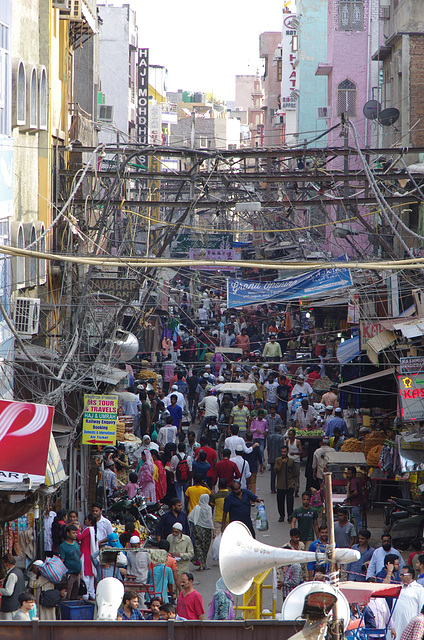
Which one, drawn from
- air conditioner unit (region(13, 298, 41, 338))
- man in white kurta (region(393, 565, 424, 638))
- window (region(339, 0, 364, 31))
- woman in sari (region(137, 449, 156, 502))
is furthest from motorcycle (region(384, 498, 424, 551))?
window (region(339, 0, 364, 31))

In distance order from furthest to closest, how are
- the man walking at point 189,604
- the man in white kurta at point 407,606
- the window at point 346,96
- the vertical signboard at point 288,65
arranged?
1. the vertical signboard at point 288,65
2. the window at point 346,96
3. the man walking at point 189,604
4. the man in white kurta at point 407,606

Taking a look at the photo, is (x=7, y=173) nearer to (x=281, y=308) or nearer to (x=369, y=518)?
(x=369, y=518)

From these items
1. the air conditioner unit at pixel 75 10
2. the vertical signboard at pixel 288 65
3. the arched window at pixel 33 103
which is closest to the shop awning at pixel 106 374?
the arched window at pixel 33 103

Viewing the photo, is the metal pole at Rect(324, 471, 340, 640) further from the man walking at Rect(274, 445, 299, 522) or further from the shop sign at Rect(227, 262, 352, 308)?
the man walking at Rect(274, 445, 299, 522)

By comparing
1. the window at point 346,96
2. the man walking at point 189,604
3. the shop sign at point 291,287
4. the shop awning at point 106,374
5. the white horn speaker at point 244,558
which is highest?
the window at point 346,96

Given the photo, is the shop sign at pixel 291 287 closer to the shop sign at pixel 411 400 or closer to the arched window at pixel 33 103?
the shop sign at pixel 411 400

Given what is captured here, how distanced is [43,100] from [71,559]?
331 inches

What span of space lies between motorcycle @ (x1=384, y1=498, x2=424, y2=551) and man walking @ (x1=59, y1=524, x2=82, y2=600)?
4.37 m

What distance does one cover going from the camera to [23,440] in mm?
9883

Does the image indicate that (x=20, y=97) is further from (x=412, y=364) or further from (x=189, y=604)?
(x=189, y=604)

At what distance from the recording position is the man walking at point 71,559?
10383 mm

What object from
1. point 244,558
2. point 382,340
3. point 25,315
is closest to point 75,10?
point 25,315

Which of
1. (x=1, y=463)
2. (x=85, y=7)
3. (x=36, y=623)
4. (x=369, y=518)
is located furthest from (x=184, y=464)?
(x=85, y=7)

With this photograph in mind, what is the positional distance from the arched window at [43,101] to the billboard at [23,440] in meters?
6.48
